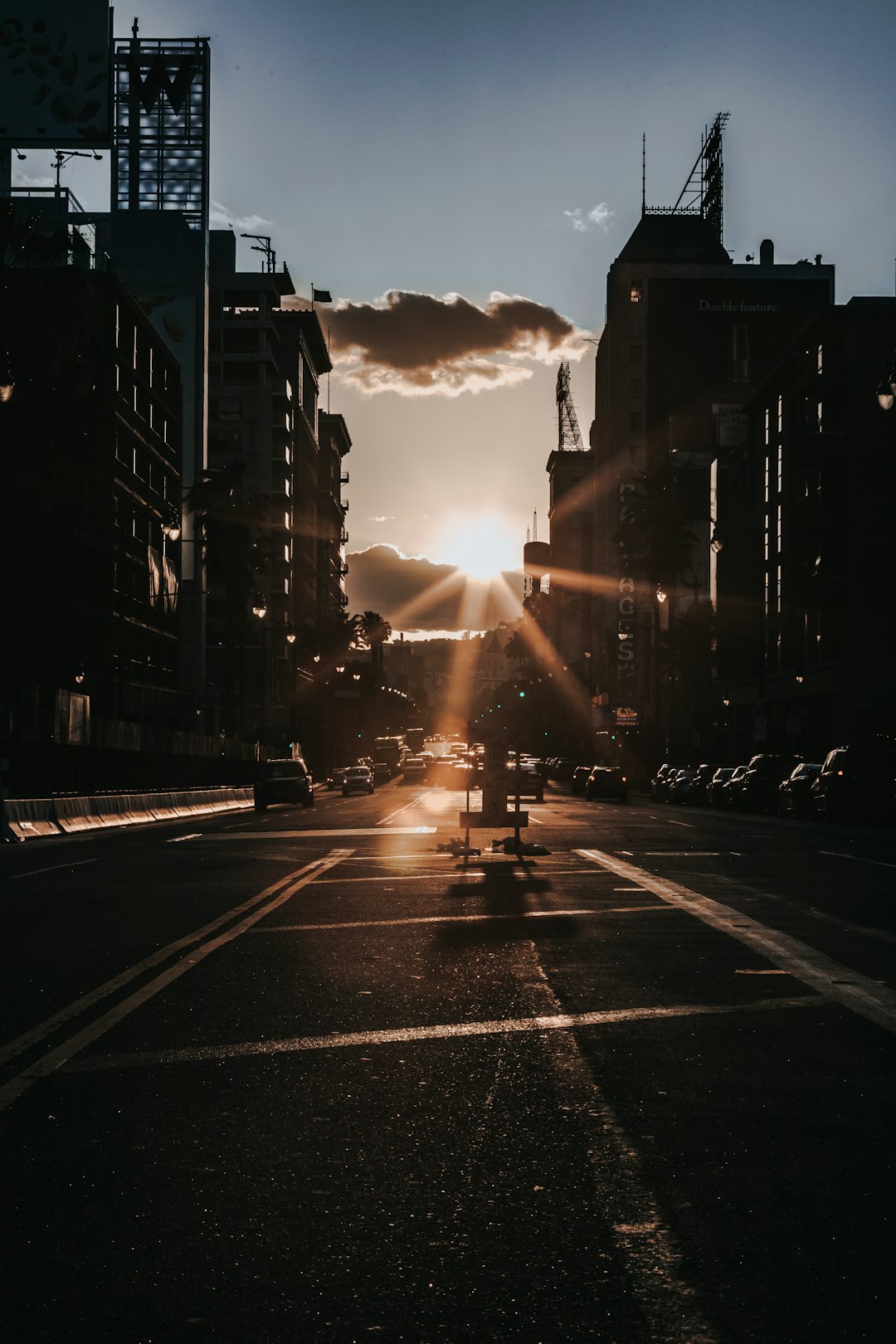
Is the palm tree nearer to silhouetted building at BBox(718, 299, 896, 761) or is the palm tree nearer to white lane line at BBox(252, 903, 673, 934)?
silhouetted building at BBox(718, 299, 896, 761)

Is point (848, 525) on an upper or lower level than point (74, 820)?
upper

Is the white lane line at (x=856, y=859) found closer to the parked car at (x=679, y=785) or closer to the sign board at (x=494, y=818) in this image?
the sign board at (x=494, y=818)

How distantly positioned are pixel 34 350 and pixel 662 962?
1061 inches

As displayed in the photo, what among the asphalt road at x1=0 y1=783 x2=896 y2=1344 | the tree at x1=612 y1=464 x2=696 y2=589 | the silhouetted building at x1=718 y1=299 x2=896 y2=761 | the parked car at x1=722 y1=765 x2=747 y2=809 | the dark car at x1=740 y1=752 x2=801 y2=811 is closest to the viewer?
the asphalt road at x1=0 y1=783 x2=896 y2=1344

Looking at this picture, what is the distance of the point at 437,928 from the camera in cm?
1254

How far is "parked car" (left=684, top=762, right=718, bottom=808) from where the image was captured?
56.9 m

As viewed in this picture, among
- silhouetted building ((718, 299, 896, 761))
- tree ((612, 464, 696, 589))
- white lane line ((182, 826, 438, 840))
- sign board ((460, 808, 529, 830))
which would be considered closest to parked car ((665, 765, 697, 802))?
silhouetted building ((718, 299, 896, 761))

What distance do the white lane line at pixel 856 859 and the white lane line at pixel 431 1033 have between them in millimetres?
11884

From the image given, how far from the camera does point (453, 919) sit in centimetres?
1328

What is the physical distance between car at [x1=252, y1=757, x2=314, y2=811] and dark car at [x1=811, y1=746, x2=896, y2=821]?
21.2 meters

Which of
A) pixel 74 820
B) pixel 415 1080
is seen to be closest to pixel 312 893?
pixel 415 1080

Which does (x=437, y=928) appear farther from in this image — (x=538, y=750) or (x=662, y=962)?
(x=538, y=750)

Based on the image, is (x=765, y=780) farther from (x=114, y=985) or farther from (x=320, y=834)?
(x=114, y=985)

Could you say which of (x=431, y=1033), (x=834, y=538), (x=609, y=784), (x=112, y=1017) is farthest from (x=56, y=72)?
(x=431, y=1033)
